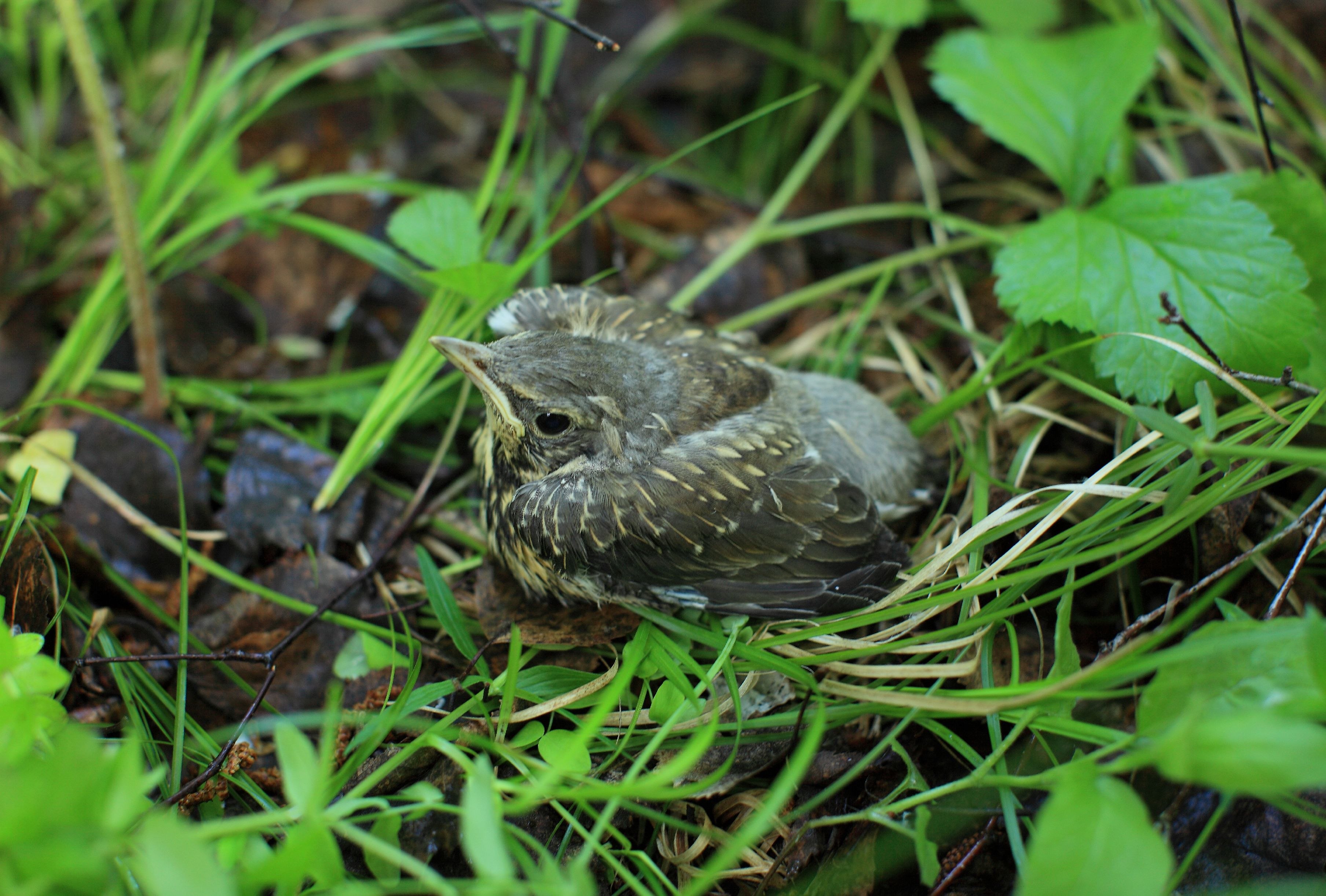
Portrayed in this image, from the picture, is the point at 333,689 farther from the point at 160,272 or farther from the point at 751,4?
the point at 751,4

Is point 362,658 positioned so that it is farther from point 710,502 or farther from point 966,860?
point 966,860

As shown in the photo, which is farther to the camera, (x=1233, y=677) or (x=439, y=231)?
(x=439, y=231)

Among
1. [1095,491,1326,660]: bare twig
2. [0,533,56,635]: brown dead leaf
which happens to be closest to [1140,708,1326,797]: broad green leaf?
[1095,491,1326,660]: bare twig

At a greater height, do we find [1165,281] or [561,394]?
[1165,281]

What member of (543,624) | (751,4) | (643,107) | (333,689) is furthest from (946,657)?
(751,4)

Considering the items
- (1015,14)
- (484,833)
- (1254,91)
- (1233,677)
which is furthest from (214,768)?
(1015,14)

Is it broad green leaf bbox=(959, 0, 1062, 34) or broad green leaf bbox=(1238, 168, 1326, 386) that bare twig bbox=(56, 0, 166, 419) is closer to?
broad green leaf bbox=(959, 0, 1062, 34)

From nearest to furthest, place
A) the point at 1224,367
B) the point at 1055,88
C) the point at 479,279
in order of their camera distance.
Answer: the point at 1224,367 < the point at 479,279 < the point at 1055,88
